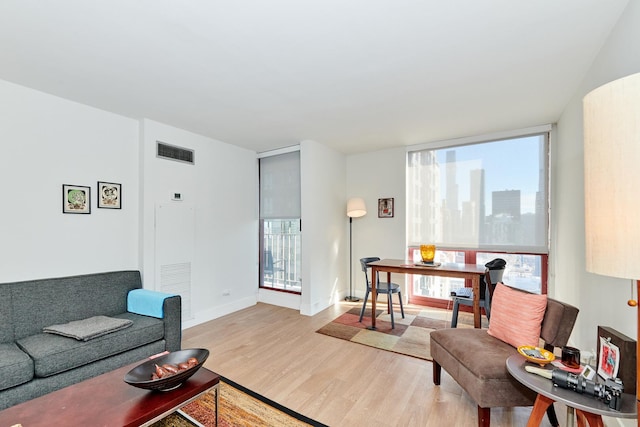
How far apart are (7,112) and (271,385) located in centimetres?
334

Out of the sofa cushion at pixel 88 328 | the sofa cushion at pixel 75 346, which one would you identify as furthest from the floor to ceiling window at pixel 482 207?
the sofa cushion at pixel 88 328

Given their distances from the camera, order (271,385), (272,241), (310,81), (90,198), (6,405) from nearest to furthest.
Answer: (6,405) → (271,385) → (310,81) → (90,198) → (272,241)

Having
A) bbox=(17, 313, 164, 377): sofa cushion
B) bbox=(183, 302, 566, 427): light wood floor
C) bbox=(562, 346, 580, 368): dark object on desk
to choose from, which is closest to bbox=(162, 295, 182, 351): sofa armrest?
bbox=(17, 313, 164, 377): sofa cushion

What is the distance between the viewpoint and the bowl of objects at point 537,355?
1.53m

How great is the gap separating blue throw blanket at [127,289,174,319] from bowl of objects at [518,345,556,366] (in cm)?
293

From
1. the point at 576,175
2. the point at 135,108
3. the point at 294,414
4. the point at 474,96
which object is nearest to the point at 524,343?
the point at 294,414

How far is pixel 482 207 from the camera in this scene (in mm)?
4043

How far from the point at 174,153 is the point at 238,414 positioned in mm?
3074

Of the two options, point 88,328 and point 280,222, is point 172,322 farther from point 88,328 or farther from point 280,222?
point 280,222

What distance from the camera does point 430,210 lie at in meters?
4.50

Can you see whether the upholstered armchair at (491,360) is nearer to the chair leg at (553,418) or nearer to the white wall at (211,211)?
the chair leg at (553,418)

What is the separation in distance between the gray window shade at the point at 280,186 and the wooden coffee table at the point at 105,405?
3112 millimetres

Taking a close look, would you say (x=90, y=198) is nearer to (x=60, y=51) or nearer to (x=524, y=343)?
(x=60, y=51)

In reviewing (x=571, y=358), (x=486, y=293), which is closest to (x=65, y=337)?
(x=571, y=358)
